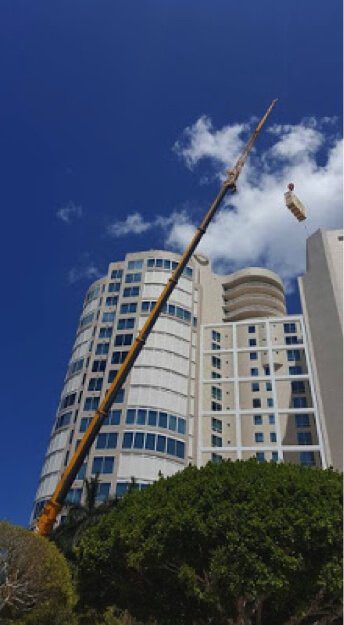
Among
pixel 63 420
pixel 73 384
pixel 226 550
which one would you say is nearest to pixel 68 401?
pixel 73 384

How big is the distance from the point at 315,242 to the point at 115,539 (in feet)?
216

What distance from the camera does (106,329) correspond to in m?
71.9

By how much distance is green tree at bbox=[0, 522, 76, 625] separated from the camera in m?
24.4

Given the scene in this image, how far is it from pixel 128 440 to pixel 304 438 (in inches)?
941

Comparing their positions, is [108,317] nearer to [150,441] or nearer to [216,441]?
[150,441]

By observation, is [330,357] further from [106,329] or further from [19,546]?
[19,546]

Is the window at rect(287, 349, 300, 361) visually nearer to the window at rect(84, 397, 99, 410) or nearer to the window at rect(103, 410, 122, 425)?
the window at rect(103, 410, 122, 425)

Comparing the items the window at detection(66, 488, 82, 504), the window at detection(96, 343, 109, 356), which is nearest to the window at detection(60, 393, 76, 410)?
the window at detection(96, 343, 109, 356)

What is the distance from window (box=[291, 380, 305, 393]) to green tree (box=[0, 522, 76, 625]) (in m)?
50.7

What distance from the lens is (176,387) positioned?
66188mm

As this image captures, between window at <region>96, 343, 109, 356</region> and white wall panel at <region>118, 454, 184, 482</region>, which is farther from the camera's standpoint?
window at <region>96, 343, 109, 356</region>

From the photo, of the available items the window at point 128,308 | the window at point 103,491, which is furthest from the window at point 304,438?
the window at point 128,308

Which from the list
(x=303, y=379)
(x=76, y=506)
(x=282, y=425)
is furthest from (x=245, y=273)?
(x=76, y=506)

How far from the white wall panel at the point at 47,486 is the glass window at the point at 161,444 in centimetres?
1271
